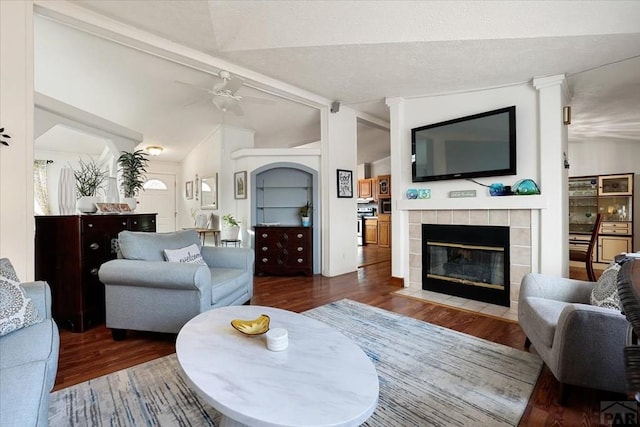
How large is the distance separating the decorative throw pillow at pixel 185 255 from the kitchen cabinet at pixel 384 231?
19.4 feet

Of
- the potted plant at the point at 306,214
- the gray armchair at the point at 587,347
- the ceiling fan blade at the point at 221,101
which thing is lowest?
the gray armchair at the point at 587,347

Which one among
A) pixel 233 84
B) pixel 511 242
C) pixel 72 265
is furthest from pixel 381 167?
pixel 72 265

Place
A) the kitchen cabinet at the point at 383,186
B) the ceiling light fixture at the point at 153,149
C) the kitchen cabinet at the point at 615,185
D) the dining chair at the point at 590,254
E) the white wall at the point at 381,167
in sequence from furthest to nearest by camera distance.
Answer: the white wall at the point at 381,167
the kitchen cabinet at the point at 383,186
the ceiling light fixture at the point at 153,149
the kitchen cabinet at the point at 615,185
the dining chair at the point at 590,254

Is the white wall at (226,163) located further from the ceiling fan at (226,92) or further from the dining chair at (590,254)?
the dining chair at (590,254)

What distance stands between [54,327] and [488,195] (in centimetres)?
381

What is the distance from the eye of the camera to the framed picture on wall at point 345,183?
4734 mm

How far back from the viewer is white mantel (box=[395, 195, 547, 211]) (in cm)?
305

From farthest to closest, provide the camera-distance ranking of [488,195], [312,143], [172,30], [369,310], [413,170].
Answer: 1. [312,143]
2. [413,170]
3. [488,195]
4. [369,310]
5. [172,30]

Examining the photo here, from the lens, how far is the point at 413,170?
386 cm

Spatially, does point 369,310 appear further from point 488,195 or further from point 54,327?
point 54,327

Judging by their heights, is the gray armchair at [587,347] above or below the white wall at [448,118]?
below

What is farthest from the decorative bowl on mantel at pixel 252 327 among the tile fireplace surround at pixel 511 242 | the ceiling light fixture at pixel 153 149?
the ceiling light fixture at pixel 153 149

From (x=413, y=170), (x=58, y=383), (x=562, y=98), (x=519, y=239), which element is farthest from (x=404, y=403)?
(x=562, y=98)

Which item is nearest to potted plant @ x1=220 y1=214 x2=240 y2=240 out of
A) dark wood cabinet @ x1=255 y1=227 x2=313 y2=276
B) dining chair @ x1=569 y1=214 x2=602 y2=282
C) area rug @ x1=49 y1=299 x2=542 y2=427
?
dark wood cabinet @ x1=255 y1=227 x2=313 y2=276
